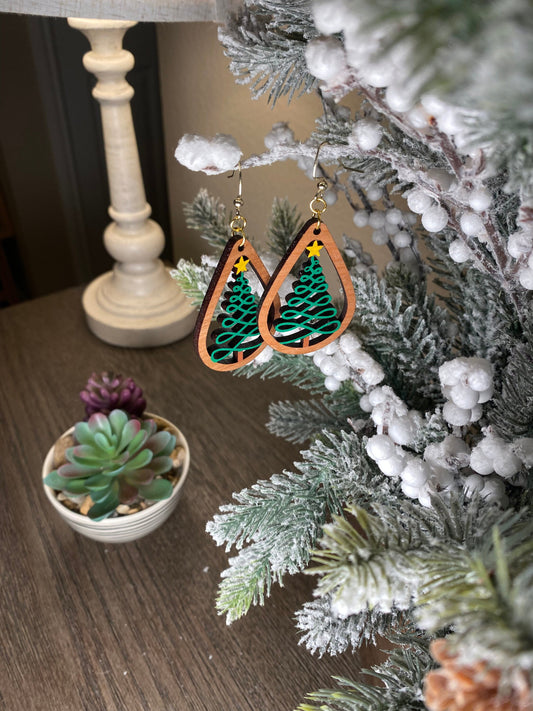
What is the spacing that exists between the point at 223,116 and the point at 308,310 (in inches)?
21.1

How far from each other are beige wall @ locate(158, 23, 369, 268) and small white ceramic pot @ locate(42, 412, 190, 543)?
0.33 m

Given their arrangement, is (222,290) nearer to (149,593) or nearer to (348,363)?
(348,363)

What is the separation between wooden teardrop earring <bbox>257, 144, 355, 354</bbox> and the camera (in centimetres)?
34

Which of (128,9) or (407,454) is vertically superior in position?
(128,9)

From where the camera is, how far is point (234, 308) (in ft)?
1.17

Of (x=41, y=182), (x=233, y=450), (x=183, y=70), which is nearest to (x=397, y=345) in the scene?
(x=233, y=450)

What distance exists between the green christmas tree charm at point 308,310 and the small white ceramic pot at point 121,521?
0.72 feet

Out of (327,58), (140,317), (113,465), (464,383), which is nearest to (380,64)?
(327,58)

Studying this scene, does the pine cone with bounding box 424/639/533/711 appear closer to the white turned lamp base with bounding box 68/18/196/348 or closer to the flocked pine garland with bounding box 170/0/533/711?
the flocked pine garland with bounding box 170/0/533/711

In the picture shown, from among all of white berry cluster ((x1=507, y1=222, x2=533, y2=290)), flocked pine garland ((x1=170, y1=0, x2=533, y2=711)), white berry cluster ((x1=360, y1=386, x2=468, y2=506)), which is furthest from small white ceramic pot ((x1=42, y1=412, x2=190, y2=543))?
white berry cluster ((x1=507, y1=222, x2=533, y2=290))

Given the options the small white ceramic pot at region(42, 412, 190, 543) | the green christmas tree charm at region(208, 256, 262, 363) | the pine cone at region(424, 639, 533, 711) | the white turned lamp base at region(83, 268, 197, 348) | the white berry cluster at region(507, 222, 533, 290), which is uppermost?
the white berry cluster at region(507, 222, 533, 290)

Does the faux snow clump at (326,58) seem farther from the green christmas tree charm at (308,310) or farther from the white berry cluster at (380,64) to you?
the green christmas tree charm at (308,310)

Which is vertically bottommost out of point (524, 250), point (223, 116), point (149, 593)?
point (149, 593)

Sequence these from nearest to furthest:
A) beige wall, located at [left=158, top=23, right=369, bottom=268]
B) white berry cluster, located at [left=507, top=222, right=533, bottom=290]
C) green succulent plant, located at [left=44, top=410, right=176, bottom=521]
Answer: white berry cluster, located at [left=507, top=222, right=533, bottom=290], green succulent plant, located at [left=44, top=410, right=176, bottom=521], beige wall, located at [left=158, top=23, right=369, bottom=268]
